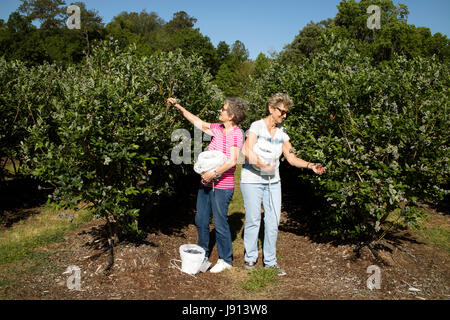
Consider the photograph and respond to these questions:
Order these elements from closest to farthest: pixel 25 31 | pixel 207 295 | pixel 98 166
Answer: pixel 207 295
pixel 98 166
pixel 25 31

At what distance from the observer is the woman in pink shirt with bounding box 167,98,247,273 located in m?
4.45

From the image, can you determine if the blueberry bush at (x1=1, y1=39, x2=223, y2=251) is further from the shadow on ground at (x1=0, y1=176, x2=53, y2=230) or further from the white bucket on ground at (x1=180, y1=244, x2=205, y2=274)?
the shadow on ground at (x1=0, y1=176, x2=53, y2=230)

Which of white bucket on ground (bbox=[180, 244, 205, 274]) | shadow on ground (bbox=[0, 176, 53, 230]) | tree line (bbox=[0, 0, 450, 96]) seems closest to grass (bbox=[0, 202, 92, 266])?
shadow on ground (bbox=[0, 176, 53, 230])

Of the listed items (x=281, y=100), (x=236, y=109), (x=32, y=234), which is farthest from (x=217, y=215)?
(x=32, y=234)

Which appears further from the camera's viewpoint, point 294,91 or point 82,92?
point 294,91

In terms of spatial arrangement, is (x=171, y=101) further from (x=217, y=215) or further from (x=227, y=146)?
(x=217, y=215)

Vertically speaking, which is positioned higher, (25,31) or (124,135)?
(25,31)

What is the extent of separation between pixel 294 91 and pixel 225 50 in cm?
6565

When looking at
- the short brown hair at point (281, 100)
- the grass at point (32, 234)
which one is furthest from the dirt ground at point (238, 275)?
the short brown hair at point (281, 100)

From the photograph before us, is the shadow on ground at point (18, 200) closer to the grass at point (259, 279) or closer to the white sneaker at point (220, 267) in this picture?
the white sneaker at point (220, 267)

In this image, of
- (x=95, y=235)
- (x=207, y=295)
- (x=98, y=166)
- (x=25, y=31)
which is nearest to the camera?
(x=207, y=295)

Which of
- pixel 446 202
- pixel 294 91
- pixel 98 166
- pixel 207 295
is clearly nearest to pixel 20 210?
pixel 98 166

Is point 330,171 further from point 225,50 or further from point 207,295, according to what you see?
point 225,50

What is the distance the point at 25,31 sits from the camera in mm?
44438
